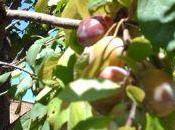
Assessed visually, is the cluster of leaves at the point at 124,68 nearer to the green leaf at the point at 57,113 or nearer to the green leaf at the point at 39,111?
the green leaf at the point at 57,113

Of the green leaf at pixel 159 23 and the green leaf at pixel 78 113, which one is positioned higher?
the green leaf at pixel 159 23

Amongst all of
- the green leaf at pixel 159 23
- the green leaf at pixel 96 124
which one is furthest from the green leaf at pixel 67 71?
the green leaf at pixel 96 124

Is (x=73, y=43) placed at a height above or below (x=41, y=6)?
above

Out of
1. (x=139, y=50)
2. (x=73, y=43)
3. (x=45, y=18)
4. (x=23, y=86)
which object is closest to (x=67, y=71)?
(x=73, y=43)

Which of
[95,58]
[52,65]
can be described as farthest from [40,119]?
[95,58]

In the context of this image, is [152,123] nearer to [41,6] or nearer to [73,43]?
[73,43]

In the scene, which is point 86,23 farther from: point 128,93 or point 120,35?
point 128,93
